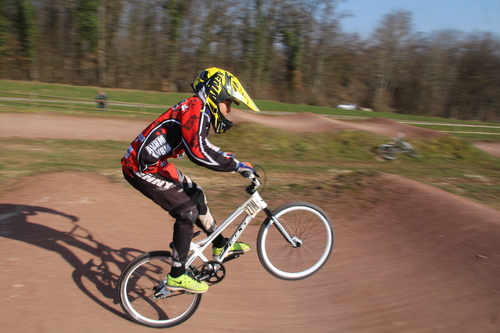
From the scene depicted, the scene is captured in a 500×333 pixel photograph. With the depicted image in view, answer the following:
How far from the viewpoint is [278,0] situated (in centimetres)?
4872

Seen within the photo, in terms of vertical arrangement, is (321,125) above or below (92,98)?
above

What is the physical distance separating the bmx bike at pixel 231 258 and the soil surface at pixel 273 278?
0.60 ft

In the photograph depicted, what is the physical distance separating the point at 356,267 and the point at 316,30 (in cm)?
4742

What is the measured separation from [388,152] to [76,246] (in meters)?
14.3

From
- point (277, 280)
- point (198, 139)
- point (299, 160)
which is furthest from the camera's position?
point (299, 160)

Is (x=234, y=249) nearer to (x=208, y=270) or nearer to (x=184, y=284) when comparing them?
(x=208, y=270)

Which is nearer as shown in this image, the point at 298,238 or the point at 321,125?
the point at 298,238

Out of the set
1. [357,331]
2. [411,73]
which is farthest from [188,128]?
[411,73]

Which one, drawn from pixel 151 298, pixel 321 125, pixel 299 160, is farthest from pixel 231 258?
pixel 321 125

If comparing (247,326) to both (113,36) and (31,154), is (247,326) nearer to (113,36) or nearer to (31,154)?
(31,154)

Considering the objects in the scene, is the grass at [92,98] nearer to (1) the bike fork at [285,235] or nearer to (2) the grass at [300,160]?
(2) the grass at [300,160]

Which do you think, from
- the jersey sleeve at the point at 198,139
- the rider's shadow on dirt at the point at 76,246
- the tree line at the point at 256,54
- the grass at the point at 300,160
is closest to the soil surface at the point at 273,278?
the rider's shadow on dirt at the point at 76,246

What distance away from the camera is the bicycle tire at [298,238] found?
4.51 metres

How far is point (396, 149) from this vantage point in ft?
56.1
